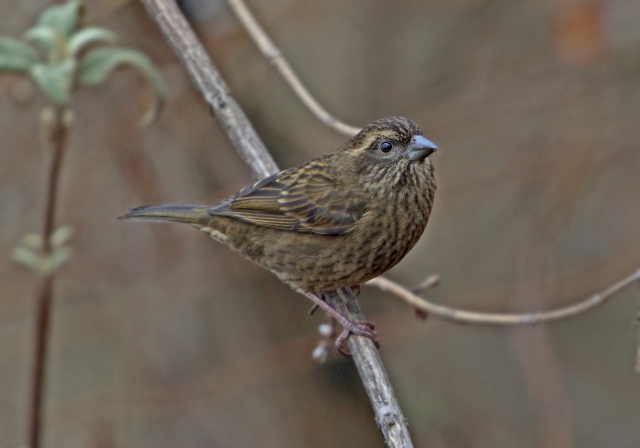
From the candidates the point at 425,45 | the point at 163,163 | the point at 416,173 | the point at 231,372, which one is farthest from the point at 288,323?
the point at 425,45

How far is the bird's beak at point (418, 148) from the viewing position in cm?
385

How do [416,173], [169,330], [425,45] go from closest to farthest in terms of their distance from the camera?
[416,173] < [169,330] < [425,45]

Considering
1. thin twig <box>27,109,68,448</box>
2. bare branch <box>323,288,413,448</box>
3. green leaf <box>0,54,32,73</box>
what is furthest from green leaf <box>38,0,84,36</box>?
bare branch <box>323,288,413,448</box>

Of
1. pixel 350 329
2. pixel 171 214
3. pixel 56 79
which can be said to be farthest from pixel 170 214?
pixel 56 79

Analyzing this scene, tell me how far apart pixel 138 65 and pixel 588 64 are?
4.06m

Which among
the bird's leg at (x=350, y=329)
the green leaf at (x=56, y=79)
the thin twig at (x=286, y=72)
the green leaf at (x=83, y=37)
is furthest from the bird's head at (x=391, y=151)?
Result: the green leaf at (x=56, y=79)

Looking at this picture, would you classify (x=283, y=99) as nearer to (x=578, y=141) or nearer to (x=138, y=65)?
(x=578, y=141)

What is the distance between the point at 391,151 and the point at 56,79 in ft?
5.81

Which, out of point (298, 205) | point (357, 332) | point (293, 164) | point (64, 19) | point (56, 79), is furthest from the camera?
point (293, 164)

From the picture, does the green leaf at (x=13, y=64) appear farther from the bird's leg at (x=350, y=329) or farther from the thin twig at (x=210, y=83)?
the bird's leg at (x=350, y=329)

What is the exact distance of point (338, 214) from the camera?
164 inches

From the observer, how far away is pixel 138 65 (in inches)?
122

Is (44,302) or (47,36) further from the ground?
(47,36)

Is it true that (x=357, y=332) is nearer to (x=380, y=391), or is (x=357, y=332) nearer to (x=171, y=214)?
(x=380, y=391)
